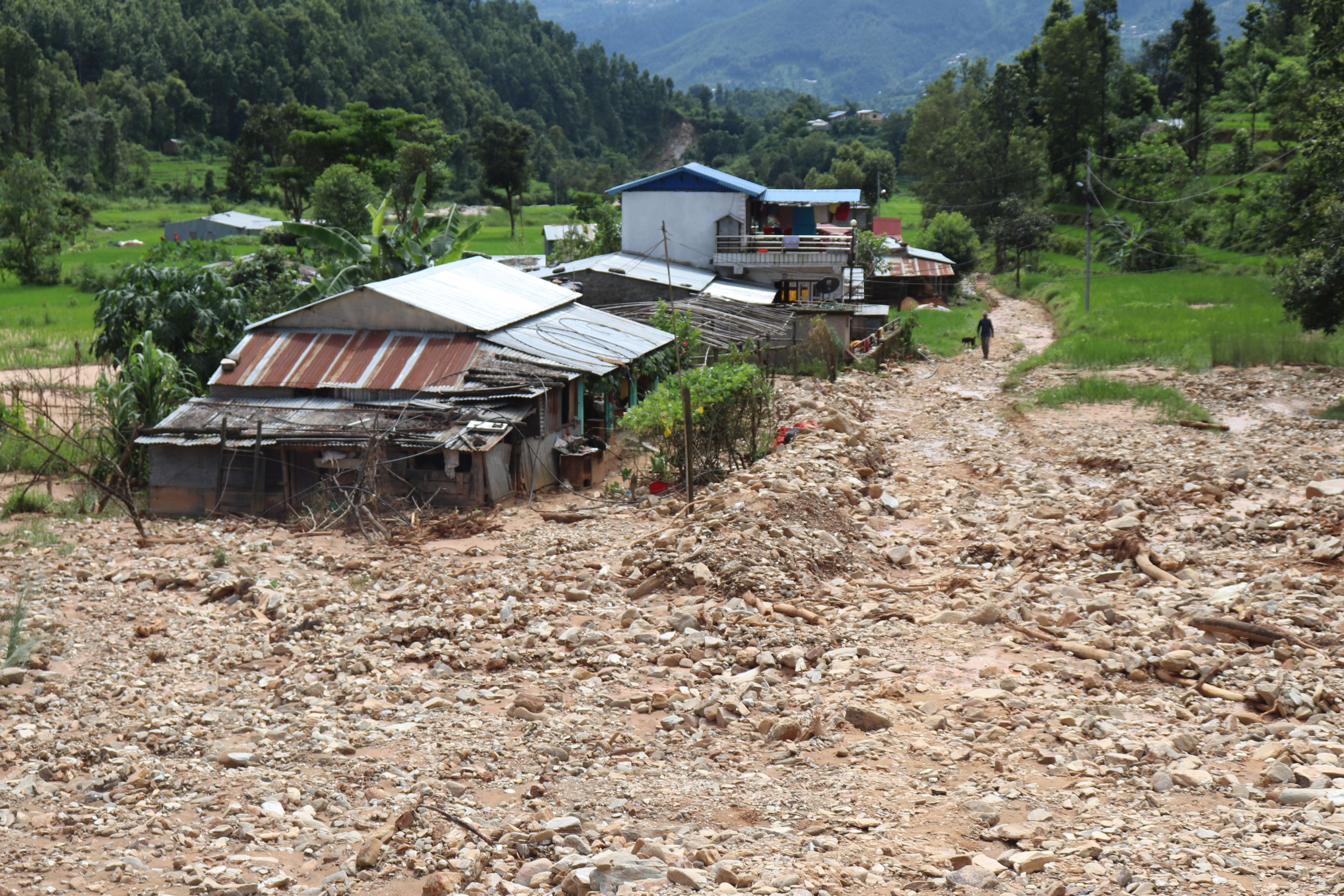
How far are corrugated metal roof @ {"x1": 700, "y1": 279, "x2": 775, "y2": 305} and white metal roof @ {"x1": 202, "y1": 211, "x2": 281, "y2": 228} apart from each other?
3670cm

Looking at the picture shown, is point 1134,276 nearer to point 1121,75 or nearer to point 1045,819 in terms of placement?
point 1121,75

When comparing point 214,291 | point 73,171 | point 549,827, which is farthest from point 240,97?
point 549,827

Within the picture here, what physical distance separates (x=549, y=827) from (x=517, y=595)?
5.07 m

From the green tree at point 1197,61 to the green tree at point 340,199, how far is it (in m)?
44.3

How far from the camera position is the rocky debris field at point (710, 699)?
21.5 feet

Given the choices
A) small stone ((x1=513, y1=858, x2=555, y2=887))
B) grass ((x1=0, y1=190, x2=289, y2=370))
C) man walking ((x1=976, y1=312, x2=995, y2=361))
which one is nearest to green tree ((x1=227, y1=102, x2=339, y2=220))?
grass ((x1=0, y1=190, x2=289, y2=370))

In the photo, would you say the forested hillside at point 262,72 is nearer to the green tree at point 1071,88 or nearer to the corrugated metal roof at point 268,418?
the green tree at point 1071,88

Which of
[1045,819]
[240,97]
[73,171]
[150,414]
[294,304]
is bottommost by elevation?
[1045,819]

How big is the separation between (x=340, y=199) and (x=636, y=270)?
2278cm

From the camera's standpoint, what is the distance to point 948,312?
143ft

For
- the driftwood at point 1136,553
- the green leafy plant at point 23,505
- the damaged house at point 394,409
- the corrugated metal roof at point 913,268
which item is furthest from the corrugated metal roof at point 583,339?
the corrugated metal roof at point 913,268

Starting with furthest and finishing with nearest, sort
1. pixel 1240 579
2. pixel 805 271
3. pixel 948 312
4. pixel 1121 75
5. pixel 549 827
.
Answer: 1. pixel 1121 75
2. pixel 948 312
3. pixel 805 271
4. pixel 1240 579
5. pixel 549 827

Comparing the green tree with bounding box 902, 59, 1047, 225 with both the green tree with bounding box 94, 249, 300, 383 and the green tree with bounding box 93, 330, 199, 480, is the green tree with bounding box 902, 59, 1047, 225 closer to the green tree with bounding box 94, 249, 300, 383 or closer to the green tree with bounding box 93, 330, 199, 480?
the green tree with bounding box 94, 249, 300, 383

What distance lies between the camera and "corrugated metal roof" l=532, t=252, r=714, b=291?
31047 mm
